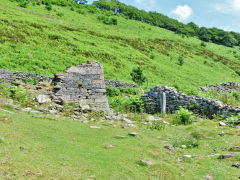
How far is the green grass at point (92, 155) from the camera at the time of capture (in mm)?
4897

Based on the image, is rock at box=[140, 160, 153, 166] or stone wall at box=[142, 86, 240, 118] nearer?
rock at box=[140, 160, 153, 166]

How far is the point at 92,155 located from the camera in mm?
6215

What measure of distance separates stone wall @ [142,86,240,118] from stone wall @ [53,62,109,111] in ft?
12.2

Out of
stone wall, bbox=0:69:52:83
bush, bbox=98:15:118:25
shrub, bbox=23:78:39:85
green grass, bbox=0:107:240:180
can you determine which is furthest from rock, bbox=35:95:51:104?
bush, bbox=98:15:118:25

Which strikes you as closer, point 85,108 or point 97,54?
point 85,108

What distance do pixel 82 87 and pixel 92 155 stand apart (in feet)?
32.3

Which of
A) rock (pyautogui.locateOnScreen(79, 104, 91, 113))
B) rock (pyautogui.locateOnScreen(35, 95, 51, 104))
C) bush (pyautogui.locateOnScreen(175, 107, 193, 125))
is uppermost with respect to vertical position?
rock (pyautogui.locateOnScreen(35, 95, 51, 104))

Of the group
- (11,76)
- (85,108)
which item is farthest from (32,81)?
(85,108)

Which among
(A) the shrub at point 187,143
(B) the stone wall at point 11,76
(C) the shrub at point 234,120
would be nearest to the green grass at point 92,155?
(A) the shrub at point 187,143

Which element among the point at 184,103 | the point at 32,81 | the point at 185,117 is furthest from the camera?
the point at 32,81

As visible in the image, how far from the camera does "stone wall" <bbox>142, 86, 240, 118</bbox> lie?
45.1ft

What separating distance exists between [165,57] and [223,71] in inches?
733

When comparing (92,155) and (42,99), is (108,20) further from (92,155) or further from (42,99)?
(92,155)

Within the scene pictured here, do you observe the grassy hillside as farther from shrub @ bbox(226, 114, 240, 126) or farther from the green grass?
the green grass
